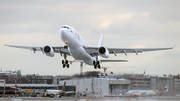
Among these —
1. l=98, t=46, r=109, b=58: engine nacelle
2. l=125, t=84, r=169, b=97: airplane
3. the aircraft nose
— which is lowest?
l=125, t=84, r=169, b=97: airplane

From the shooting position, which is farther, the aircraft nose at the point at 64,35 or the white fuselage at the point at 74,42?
the white fuselage at the point at 74,42

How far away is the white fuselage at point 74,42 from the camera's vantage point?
1459 inches

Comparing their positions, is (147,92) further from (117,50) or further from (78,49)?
(117,50)

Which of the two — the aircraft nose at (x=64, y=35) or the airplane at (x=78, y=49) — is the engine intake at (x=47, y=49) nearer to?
the airplane at (x=78, y=49)

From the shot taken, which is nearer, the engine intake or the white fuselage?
the white fuselage

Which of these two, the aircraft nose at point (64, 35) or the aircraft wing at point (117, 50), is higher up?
the aircraft nose at point (64, 35)

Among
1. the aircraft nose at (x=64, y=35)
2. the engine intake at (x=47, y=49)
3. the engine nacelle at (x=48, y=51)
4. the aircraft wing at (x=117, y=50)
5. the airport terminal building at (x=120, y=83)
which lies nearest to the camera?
the airport terminal building at (x=120, y=83)

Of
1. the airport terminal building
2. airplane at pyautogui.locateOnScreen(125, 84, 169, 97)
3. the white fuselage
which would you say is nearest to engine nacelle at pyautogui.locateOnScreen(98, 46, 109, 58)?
the white fuselage

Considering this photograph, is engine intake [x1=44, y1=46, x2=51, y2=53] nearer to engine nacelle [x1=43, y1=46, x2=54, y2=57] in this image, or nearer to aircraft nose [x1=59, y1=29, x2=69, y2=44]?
engine nacelle [x1=43, y1=46, x2=54, y2=57]

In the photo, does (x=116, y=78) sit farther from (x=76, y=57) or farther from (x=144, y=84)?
(x=76, y=57)

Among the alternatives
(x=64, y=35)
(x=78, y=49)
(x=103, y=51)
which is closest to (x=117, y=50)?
(x=103, y=51)

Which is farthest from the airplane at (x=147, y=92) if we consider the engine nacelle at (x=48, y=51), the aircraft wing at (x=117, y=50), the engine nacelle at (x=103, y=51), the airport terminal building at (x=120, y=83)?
the engine nacelle at (x=48, y=51)

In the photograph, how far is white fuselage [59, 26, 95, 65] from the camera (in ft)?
122

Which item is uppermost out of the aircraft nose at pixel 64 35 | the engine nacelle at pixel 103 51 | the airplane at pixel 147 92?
the aircraft nose at pixel 64 35
